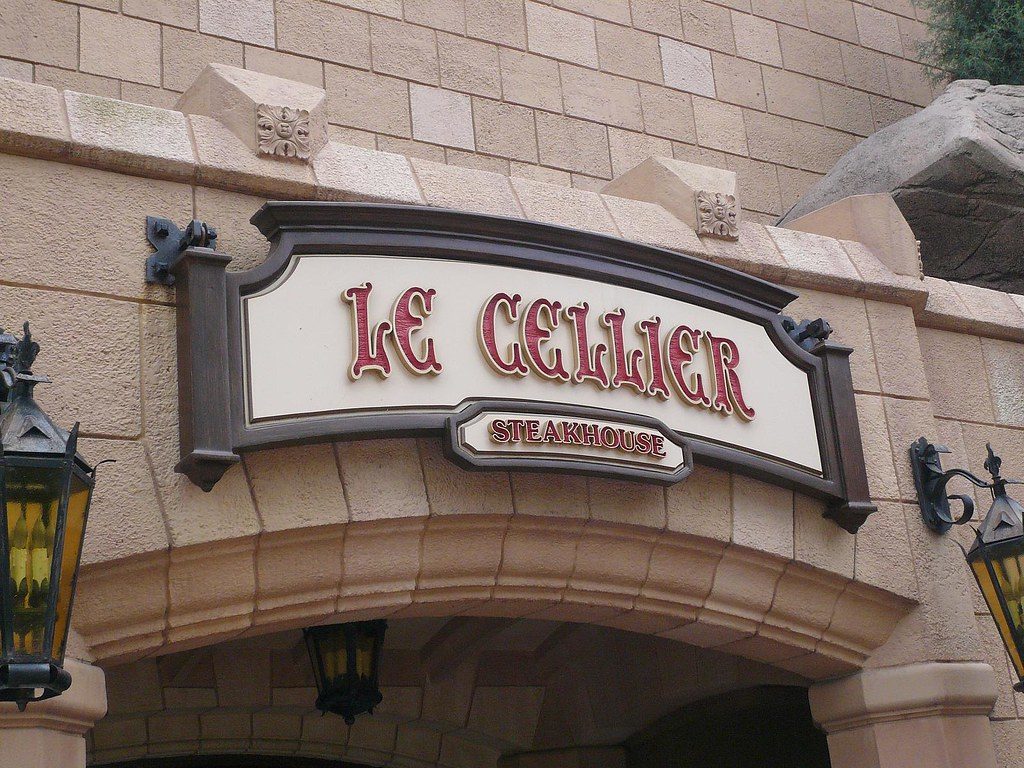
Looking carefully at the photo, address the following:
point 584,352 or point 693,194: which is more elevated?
point 693,194

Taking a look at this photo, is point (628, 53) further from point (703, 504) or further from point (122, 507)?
point (122, 507)

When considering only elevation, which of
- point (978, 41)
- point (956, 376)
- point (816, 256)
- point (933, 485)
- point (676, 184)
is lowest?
point (933, 485)

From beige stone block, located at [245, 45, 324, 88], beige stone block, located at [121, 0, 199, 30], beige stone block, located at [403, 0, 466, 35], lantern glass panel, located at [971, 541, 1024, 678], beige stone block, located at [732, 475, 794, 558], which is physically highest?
beige stone block, located at [403, 0, 466, 35]

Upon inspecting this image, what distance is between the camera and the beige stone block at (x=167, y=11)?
241 inches

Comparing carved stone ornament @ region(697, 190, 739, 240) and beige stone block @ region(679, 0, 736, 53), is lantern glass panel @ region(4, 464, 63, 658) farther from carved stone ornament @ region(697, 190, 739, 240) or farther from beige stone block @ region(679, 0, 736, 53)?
beige stone block @ region(679, 0, 736, 53)

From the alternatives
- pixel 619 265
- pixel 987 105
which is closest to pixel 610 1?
pixel 987 105

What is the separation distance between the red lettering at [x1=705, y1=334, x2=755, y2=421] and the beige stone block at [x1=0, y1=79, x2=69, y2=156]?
2.60 metres

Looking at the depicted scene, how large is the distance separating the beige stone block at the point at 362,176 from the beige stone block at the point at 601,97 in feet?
8.23

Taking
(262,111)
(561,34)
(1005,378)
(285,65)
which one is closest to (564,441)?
(262,111)

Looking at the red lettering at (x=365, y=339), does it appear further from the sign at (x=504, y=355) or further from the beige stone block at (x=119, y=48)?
the beige stone block at (x=119, y=48)

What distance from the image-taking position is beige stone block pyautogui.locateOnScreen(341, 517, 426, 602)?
4348 millimetres

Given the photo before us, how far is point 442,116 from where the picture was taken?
6832 mm

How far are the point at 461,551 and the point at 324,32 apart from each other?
10.8 feet

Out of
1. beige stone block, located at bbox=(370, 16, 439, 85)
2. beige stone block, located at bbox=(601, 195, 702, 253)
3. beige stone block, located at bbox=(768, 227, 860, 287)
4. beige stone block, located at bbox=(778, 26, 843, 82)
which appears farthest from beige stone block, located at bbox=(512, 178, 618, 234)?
beige stone block, located at bbox=(778, 26, 843, 82)
